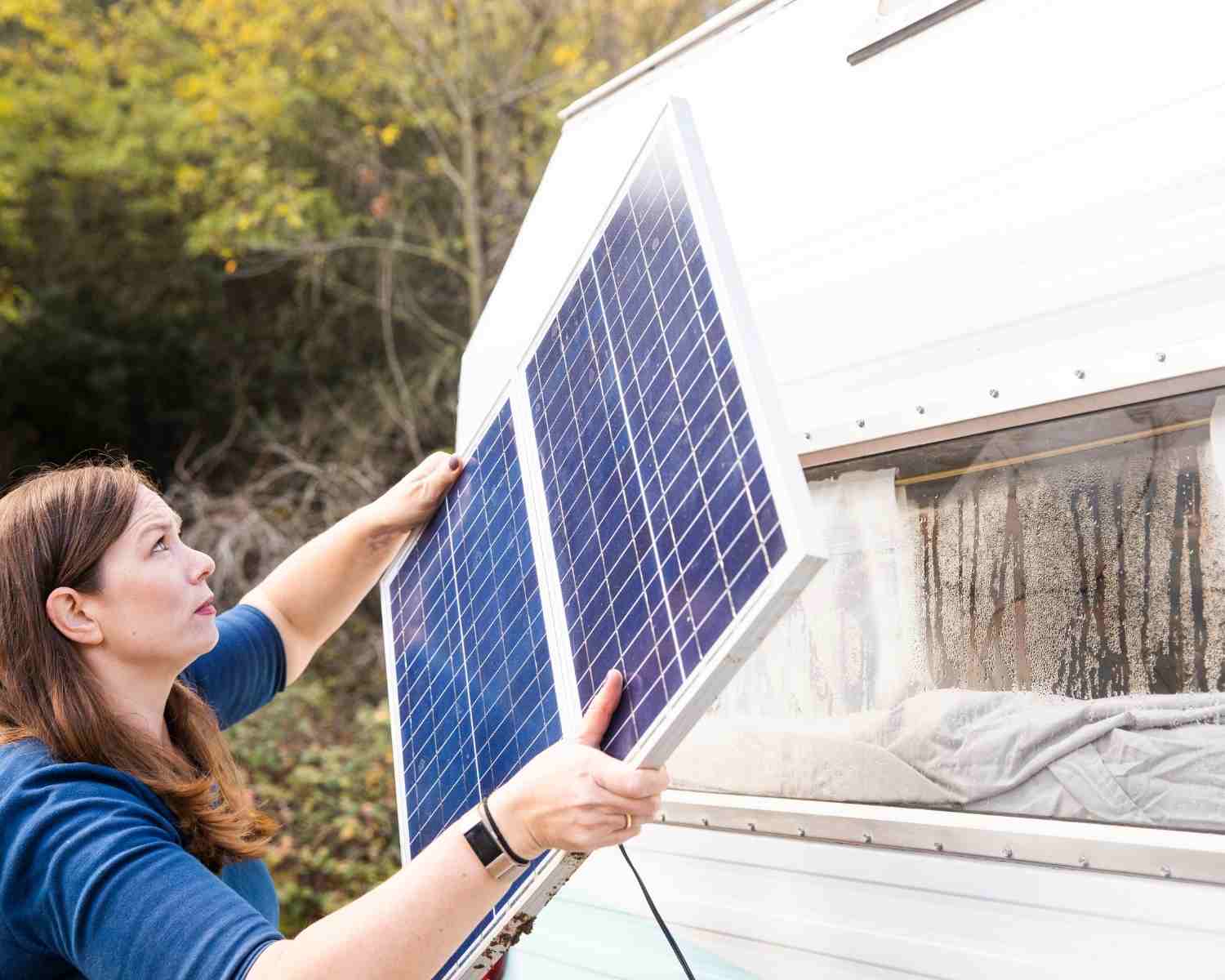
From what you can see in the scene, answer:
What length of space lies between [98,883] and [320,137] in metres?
11.9

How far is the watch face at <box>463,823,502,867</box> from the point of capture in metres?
1.94

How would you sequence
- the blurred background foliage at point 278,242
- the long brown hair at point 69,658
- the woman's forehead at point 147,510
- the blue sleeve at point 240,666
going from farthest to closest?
the blurred background foliage at point 278,242
the blue sleeve at point 240,666
the woman's forehead at point 147,510
the long brown hair at point 69,658

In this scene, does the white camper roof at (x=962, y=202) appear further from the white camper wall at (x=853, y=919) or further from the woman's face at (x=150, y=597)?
the woman's face at (x=150, y=597)

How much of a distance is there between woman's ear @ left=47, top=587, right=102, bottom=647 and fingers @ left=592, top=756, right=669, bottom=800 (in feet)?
3.64

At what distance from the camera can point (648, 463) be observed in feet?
7.04

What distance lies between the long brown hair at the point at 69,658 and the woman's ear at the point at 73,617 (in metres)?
0.02

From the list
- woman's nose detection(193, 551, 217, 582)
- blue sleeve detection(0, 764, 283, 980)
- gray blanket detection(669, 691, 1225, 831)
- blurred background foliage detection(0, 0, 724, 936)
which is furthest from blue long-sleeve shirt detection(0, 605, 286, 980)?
blurred background foliage detection(0, 0, 724, 936)

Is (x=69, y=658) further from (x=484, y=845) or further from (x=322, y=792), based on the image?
(x=322, y=792)

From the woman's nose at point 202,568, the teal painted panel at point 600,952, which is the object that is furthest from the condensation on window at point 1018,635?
the woman's nose at point 202,568

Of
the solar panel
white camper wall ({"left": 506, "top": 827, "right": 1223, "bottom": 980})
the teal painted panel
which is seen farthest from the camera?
the teal painted panel

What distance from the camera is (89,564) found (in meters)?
2.37

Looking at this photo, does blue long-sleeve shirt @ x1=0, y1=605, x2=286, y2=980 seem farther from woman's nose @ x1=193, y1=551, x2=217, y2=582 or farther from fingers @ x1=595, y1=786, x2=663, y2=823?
fingers @ x1=595, y1=786, x2=663, y2=823

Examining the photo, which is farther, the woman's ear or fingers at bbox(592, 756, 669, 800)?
the woman's ear

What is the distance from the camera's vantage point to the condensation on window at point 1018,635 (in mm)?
2232
